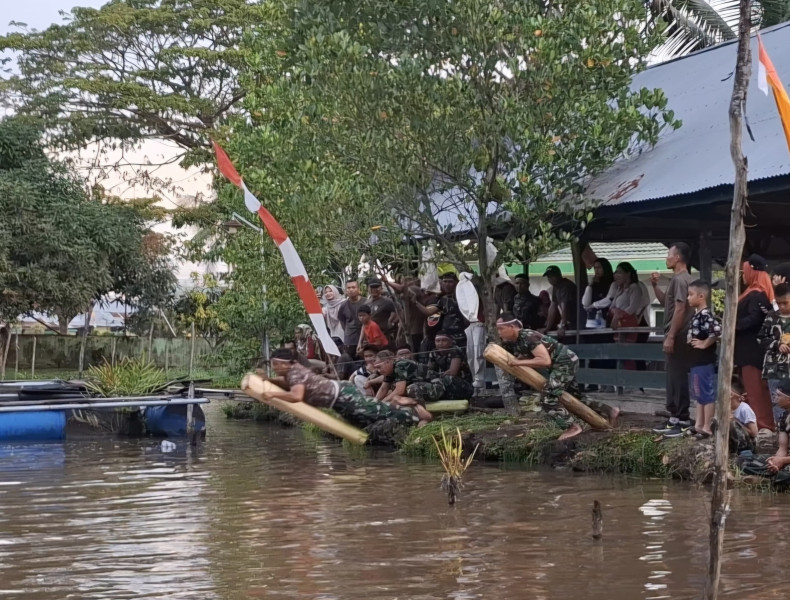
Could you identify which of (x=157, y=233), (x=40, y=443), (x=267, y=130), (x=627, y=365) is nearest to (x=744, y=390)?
(x=627, y=365)

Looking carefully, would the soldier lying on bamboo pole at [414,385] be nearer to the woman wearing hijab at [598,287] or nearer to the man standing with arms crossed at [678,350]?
the woman wearing hijab at [598,287]

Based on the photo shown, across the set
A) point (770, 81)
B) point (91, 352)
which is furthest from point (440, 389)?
point (91, 352)

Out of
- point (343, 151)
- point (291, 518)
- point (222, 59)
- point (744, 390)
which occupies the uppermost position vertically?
point (222, 59)

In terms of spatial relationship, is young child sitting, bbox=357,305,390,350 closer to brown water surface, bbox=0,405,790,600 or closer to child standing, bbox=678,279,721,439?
brown water surface, bbox=0,405,790,600

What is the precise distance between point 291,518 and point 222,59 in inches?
1093

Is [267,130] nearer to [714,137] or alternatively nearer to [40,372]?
[714,137]

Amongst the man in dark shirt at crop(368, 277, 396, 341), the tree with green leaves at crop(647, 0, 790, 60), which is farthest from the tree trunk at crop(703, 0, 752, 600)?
the tree with green leaves at crop(647, 0, 790, 60)

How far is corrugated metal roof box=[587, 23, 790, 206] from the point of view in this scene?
13266 millimetres

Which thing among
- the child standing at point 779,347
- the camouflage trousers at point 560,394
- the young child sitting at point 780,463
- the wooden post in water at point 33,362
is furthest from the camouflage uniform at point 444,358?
the wooden post in water at point 33,362

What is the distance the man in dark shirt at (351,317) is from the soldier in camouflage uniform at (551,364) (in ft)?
18.9

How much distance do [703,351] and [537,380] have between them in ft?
6.51

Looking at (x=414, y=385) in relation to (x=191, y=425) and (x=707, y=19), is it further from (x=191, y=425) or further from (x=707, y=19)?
(x=707, y=19)

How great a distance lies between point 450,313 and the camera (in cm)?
1738

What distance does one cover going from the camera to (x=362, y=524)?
32.5ft
